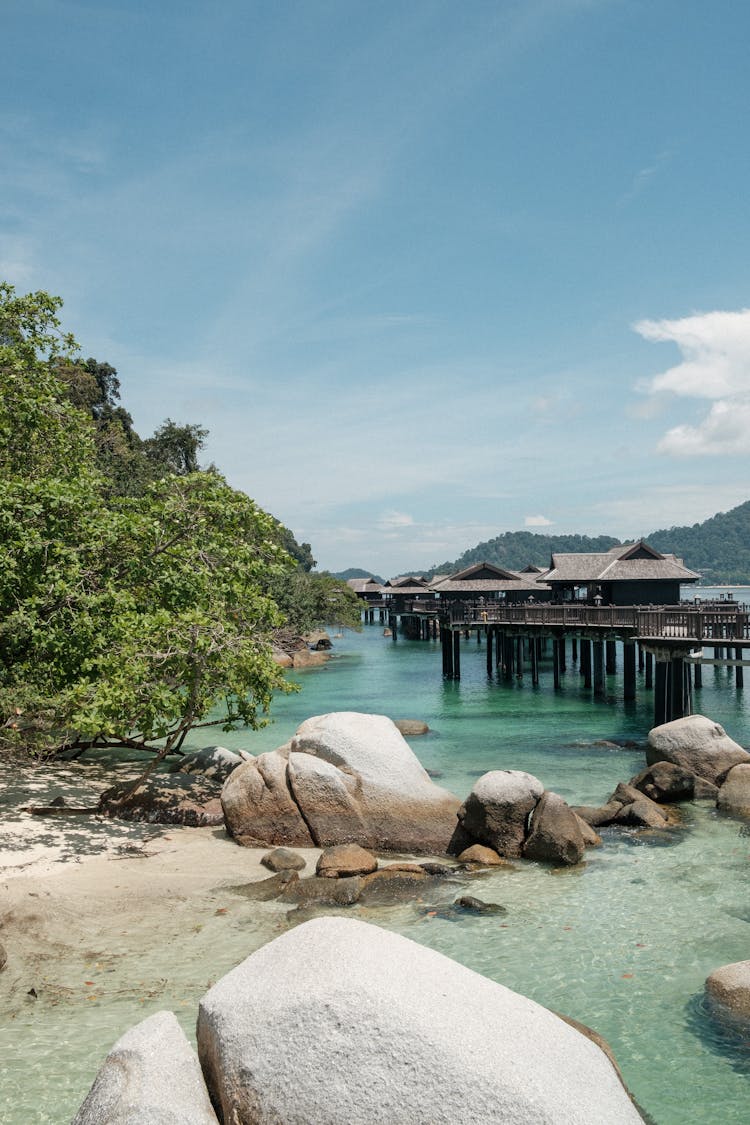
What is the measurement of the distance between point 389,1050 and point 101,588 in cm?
1328

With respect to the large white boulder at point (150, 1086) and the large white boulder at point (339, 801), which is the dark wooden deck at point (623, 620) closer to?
the large white boulder at point (339, 801)

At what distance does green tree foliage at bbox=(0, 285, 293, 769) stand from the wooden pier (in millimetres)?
14033

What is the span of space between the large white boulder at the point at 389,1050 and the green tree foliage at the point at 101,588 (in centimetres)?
890

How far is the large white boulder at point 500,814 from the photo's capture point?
553 inches

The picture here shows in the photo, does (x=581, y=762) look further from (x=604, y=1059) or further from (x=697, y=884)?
(x=604, y=1059)

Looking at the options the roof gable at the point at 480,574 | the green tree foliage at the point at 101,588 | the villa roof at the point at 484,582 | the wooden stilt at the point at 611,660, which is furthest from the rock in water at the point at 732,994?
the roof gable at the point at 480,574

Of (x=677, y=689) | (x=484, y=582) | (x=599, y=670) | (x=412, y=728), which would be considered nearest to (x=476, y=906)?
(x=412, y=728)

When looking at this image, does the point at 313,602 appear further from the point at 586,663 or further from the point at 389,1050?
the point at 389,1050

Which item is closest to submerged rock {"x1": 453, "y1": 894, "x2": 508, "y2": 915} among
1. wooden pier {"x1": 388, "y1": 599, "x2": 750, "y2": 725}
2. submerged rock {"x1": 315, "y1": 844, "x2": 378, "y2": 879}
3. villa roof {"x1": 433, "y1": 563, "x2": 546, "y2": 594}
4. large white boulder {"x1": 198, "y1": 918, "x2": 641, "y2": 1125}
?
submerged rock {"x1": 315, "y1": 844, "x2": 378, "y2": 879}

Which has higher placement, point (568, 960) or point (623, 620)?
point (623, 620)

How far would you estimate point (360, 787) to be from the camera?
14461 millimetres

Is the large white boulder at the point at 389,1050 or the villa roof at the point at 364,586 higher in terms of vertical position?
the villa roof at the point at 364,586

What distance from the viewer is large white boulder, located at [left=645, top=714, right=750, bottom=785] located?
741 inches

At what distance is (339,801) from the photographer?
14.3m
